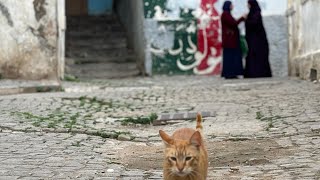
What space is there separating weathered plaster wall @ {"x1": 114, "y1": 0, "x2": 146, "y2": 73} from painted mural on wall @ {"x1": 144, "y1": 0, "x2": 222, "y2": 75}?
364 mm

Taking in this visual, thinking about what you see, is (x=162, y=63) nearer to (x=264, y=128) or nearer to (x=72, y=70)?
(x=72, y=70)

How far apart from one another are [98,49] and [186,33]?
3.64 m

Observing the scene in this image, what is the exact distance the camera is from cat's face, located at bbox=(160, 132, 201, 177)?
438 centimetres

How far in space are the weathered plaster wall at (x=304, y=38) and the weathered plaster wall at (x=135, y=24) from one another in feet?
14.0

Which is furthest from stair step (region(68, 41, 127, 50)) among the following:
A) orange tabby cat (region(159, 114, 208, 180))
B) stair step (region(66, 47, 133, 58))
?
orange tabby cat (region(159, 114, 208, 180))

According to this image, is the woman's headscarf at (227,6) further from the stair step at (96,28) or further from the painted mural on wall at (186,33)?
the stair step at (96,28)

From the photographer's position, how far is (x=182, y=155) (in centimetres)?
441

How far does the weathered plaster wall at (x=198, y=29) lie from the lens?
2014 cm

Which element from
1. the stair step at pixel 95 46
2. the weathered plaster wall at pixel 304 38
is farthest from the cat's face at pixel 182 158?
the stair step at pixel 95 46

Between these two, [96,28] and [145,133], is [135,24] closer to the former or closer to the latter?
[96,28]

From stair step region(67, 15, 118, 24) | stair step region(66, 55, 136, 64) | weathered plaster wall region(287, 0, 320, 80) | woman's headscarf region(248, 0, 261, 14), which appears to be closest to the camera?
weathered plaster wall region(287, 0, 320, 80)

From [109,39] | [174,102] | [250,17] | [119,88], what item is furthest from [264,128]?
[109,39]

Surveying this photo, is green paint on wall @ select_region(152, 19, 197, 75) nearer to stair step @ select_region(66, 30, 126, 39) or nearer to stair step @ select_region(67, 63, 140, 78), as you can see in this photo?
stair step @ select_region(67, 63, 140, 78)

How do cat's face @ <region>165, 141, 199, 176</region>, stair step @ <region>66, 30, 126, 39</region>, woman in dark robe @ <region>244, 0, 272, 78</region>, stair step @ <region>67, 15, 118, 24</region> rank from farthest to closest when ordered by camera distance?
stair step @ <region>67, 15, 118, 24</region>, stair step @ <region>66, 30, 126, 39</region>, woman in dark robe @ <region>244, 0, 272, 78</region>, cat's face @ <region>165, 141, 199, 176</region>
